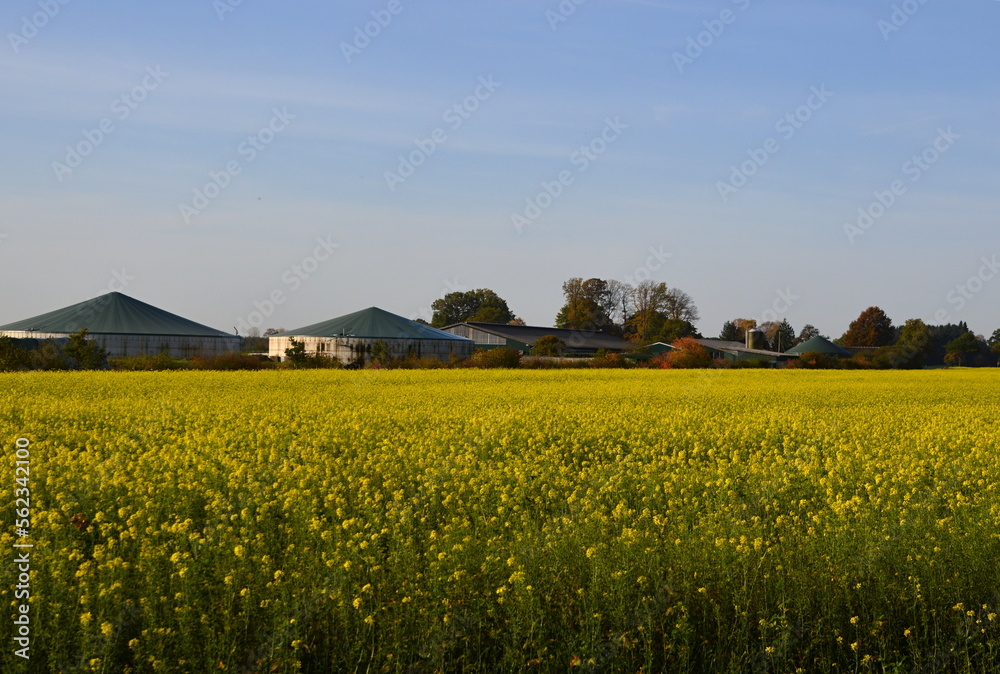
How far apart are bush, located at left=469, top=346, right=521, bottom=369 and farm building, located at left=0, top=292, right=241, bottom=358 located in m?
31.6

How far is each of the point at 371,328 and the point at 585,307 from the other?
48858 mm

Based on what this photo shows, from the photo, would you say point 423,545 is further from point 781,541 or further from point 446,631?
point 781,541

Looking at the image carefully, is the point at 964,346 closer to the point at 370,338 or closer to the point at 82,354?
the point at 370,338

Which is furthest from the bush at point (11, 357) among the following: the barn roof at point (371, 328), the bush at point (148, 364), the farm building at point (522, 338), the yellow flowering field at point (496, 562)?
the farm building at point (522, 338)

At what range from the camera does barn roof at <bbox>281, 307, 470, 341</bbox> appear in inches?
2687

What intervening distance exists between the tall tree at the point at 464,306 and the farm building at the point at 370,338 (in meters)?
47.9

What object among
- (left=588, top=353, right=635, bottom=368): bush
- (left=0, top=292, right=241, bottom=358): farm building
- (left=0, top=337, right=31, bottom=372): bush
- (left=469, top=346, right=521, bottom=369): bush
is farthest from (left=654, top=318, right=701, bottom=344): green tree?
(left=0, top=337, right=31, bottom=372): bush

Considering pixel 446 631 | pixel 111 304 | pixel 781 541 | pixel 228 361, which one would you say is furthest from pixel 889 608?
pixel 111 304

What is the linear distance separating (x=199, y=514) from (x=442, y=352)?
197 ft

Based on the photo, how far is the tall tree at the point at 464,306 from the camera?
122 meters

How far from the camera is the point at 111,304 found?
71250mm

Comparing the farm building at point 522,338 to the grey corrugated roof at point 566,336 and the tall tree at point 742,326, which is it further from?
the tall tree at point 742,326

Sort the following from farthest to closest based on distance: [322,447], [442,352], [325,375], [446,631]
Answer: [442,352]
[325,375]
[322,447]
[446,631]

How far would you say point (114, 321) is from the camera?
68125 mm
